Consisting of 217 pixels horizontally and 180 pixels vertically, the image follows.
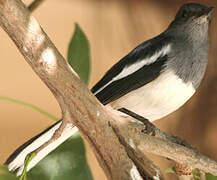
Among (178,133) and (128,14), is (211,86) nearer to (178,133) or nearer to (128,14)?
(178,133)

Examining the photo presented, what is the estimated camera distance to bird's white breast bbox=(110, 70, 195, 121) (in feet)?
3.06

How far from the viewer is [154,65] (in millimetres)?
954

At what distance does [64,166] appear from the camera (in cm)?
89

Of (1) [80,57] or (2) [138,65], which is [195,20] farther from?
(1) [80,57]

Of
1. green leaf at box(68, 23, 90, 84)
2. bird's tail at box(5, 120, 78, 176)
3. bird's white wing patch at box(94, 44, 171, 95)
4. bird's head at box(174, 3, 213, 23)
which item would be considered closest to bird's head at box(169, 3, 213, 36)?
bird's head at box(174, 3, 213, 23)

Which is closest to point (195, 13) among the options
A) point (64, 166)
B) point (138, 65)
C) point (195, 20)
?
point (195, 20)

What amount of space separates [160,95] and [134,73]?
84 mm

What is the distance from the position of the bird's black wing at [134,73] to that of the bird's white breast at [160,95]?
0.02 metres

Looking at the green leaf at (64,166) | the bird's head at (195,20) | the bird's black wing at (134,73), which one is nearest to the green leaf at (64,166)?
the green leaf at (64,166)

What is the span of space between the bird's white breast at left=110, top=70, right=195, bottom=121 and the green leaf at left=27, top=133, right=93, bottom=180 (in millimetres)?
169

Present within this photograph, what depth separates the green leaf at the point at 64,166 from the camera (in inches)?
34.4

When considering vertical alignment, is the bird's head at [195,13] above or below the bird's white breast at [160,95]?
above

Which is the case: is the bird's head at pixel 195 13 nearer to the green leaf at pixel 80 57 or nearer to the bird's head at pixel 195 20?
the bird's head at pixel 195 20

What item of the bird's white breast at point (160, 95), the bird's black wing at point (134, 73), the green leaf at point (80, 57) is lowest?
the bird's white breast at point (160, 95)
